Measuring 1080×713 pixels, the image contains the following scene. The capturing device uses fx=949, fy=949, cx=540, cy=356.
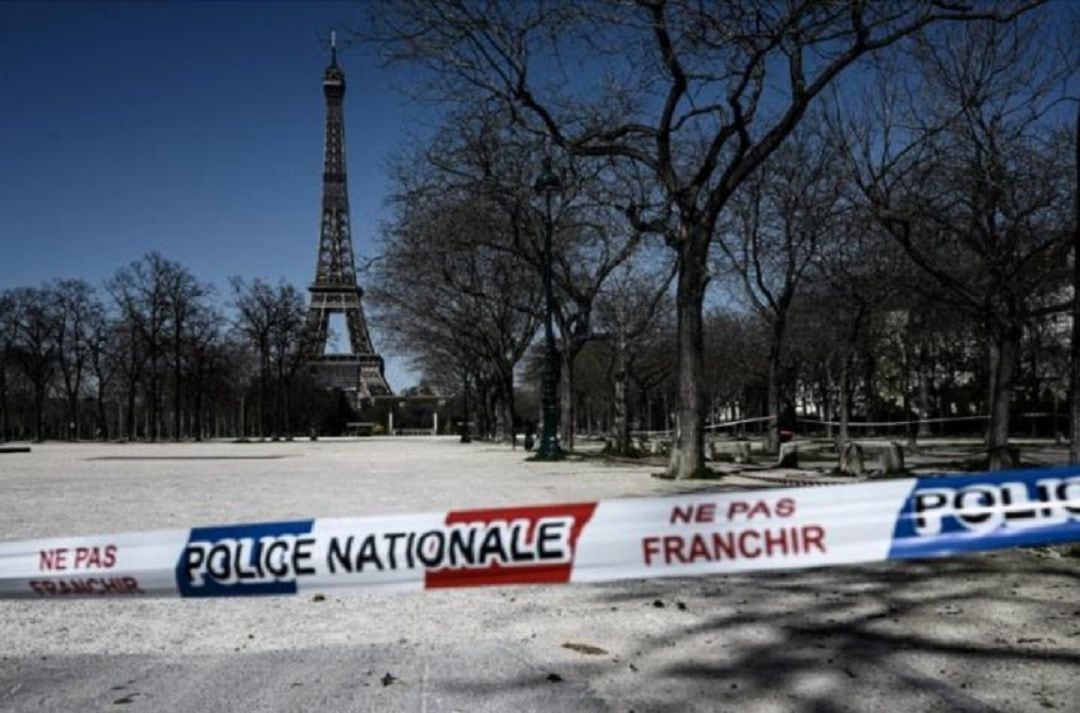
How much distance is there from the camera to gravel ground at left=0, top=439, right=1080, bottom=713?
13.3 feet

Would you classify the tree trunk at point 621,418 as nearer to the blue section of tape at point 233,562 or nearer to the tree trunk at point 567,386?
the tree trunk at point 567,386

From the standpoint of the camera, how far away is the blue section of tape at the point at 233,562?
14.2 feet

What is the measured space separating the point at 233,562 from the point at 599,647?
6.16 ft

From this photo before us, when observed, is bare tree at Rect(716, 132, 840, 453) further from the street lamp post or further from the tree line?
the tree line

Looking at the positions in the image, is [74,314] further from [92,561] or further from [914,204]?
[92,561]

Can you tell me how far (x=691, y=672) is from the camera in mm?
4383

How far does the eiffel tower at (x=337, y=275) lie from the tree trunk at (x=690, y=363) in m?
76.9

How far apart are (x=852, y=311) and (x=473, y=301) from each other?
15.7 metres

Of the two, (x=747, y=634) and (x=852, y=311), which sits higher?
(x=852, y=311)

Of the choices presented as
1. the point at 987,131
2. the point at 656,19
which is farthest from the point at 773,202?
the point at 656,19

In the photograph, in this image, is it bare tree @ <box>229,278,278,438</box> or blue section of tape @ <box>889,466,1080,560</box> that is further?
bare tree @ <box>229,278,278,438</box>

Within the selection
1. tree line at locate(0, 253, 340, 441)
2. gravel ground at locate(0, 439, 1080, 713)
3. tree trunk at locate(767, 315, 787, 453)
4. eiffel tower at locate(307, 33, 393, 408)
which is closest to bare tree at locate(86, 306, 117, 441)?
tree line at locate(0, 253, 340, 441)

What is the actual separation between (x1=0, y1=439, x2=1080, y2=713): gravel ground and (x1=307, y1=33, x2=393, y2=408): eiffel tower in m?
86.2

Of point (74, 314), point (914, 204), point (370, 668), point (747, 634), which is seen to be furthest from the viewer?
point (74, 314)
